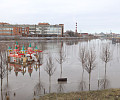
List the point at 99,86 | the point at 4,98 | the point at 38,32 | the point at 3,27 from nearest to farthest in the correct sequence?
1. the point at 4,98
2. the point at 99,86
3. the point at 3,27
4. the point at 38,32

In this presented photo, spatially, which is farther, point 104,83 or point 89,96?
point 104,83

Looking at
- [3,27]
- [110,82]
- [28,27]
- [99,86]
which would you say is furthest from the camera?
[28,27]

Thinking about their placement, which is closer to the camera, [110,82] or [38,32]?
[110,82]

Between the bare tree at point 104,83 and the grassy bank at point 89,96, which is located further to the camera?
the bare tree at point 104,83

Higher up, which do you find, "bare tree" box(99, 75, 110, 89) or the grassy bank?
the grassy bank

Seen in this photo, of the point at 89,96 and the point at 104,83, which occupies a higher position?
the point at 89,96

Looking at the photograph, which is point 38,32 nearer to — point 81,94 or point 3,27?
point 3,27

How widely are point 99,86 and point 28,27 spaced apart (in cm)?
12747

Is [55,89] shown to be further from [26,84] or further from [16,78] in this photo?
[16,78]

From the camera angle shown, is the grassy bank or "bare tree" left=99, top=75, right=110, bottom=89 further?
"bare tree" left=99, top=75, right=110, bottom=89

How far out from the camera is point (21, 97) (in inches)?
614

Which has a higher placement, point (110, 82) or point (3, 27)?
point (3, 27)

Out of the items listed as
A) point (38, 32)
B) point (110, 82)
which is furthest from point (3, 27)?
point (110, 82)

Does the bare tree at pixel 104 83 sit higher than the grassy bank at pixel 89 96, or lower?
lower
